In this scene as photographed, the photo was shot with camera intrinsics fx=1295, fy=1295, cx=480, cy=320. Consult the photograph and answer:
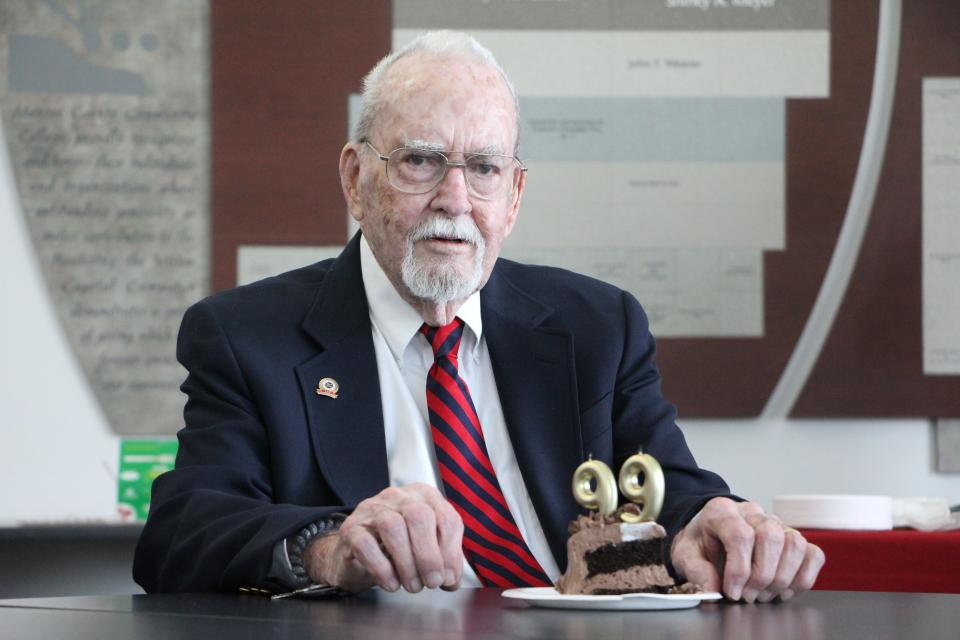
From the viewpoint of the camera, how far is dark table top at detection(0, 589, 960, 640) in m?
1.02

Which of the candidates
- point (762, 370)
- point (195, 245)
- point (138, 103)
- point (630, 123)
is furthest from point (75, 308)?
point (762, 370)

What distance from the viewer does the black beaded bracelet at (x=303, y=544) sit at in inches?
55.1

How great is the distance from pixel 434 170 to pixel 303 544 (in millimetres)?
714

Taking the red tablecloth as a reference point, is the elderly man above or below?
above

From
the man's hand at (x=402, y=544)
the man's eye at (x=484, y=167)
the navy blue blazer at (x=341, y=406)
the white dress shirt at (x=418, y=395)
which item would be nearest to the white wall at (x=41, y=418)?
the navy blue blazer at (x=341, y=406)

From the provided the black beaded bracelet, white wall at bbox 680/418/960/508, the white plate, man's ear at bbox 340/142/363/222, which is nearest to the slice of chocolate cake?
the white plate

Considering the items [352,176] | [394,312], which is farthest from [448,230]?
[352,176]

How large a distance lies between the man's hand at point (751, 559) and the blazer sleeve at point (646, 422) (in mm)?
268

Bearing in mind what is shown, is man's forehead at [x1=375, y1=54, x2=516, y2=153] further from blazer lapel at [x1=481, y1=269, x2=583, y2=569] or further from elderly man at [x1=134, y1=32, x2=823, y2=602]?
blazer lapel at [x1=481, y1=269, x2=583, y2=569]

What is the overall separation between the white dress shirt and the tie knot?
0.04ft

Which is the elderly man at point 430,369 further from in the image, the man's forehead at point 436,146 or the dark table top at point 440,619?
the dark table top at point 440,619

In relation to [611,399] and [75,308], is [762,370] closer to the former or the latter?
[611,399]

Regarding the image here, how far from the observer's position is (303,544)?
141 centimetres

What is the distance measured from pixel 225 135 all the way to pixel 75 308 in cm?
62
